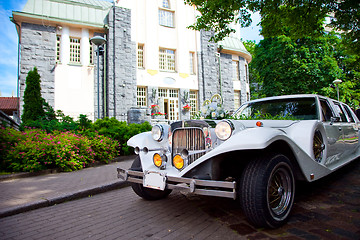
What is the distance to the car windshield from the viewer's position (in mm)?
3879

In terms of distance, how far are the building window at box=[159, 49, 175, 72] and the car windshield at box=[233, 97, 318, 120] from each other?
586 inches

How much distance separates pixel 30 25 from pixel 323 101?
17.3 metres

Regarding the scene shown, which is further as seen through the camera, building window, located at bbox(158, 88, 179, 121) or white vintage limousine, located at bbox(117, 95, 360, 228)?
building window, located at bbox(158, 88, 179, 121)

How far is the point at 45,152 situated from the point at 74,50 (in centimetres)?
1241

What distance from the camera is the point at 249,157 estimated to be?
2656mm

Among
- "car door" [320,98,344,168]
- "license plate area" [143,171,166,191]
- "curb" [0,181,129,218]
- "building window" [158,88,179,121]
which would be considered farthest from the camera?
"building window" [158,88,179,121]

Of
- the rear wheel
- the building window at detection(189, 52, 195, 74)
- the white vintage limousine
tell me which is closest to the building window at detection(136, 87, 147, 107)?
the building window at detection(189, 52, 195, 74)

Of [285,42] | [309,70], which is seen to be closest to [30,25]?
[285,42]

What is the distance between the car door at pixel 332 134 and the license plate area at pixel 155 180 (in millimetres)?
2634

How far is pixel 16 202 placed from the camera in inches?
139

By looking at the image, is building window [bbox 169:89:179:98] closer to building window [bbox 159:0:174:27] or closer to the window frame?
building window [bbox 159:0:174:27]

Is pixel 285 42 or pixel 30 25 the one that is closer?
pixel 30 25

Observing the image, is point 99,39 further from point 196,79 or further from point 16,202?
point 196,79

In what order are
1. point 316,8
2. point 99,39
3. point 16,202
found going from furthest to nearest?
1. point 99,39
2. point 316,8
3. point 16,202
